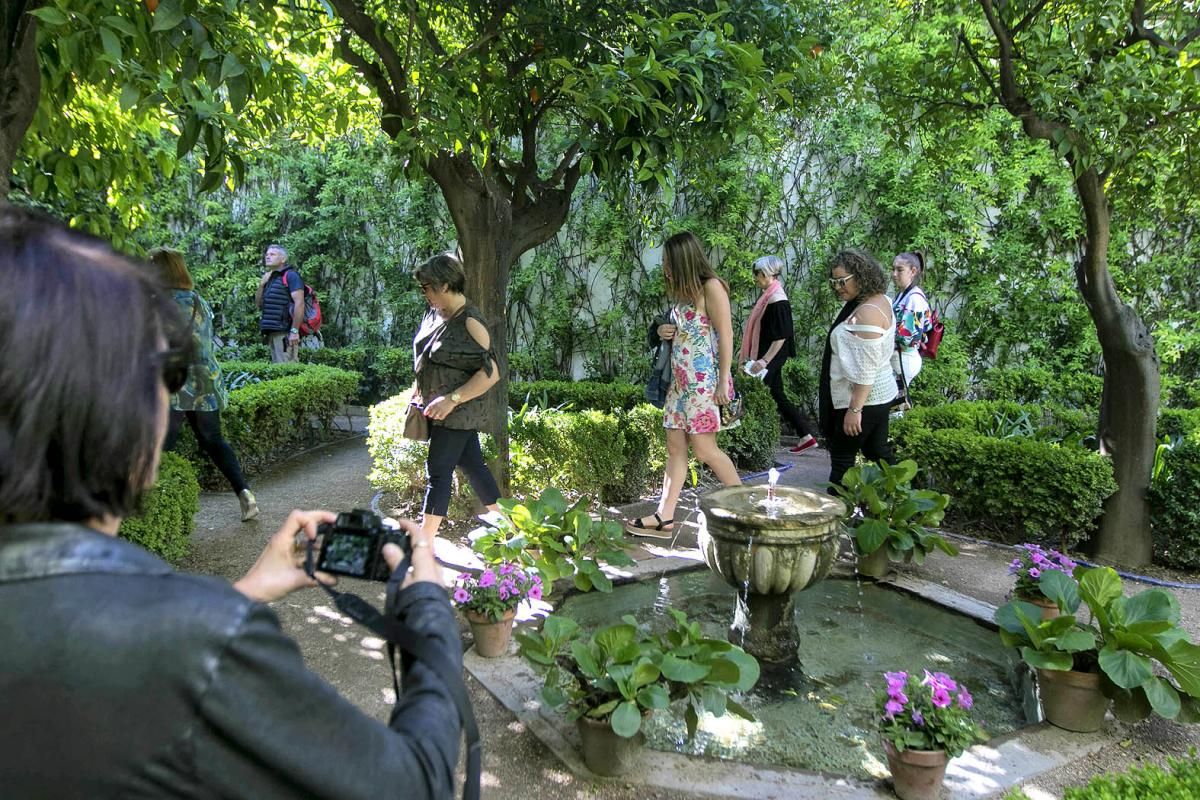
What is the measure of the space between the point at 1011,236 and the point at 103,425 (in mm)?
10811

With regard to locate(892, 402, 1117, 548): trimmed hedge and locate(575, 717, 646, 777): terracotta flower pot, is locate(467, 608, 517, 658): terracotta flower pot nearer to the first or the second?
locate(575, 717, 646, 777): terracotta flower pot

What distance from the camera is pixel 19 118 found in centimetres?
270

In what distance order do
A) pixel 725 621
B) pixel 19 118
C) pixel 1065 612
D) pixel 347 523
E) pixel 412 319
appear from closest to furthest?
pixel 347 523 < pixel 19 118 < pixel 1065 612 < pixel 725 621 < pixel 412 319

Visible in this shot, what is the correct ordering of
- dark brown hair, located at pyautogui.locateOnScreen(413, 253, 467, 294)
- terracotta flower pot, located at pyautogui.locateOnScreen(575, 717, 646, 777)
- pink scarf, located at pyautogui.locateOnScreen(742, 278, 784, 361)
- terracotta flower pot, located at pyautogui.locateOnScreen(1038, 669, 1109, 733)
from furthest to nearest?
pink scarf, located at pyautogui.locateOnScreen(742, 278, 784, 361)
dark brown hair, located at pyautogui.locateOnScreen(413, 253, 467, 294)
terracotta flower pot, located at pyautogui.locateOnScreen(1038, 669, 1109, 733)
terracotta flower pot, located at pyautogui.locateOnScreen(575, 717, 646, 777)

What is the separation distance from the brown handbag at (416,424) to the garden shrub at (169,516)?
1298 millimetres

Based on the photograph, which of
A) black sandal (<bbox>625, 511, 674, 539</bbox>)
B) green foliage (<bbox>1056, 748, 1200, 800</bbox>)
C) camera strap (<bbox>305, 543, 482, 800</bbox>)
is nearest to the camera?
camera strap (<bbox>305, 543, 482, 800</bbox>)

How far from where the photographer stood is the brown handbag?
4359mm

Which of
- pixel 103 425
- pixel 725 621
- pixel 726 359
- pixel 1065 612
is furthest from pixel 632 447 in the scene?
pixel 103 425

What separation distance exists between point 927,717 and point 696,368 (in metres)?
2.68

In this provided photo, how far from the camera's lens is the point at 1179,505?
478 centimetres

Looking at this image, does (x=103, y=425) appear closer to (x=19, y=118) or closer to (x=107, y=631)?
(x=107, y=631)

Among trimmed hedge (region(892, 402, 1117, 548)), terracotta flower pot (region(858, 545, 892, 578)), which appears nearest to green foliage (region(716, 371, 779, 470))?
trimmed hedge (region(892, 402, 1117, 548))

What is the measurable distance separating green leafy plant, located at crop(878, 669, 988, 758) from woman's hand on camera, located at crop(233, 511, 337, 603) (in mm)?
2012

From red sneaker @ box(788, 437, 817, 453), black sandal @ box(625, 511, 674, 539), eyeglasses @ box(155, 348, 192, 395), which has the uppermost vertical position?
eyeglasses @ box(155, 348, 192, 395)
